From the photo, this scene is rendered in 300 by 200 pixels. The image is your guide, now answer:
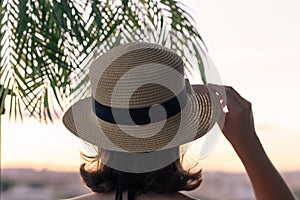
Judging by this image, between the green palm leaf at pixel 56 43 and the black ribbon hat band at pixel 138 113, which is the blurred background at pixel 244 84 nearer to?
the green palm leaf at pixel 56 43

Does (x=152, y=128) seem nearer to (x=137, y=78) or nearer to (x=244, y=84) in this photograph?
(x=137, y=78)

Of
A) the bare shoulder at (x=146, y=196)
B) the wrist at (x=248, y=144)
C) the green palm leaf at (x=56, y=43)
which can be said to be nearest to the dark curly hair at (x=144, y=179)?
the bare shoulder at (x=146, y=196)

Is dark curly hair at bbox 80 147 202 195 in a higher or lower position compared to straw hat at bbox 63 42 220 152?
lower

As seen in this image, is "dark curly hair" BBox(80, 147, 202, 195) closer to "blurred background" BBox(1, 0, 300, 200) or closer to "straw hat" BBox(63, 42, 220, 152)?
"straw hat" BBox(63, 42, 220, 152)

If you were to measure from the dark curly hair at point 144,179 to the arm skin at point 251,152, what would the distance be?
0.39ft

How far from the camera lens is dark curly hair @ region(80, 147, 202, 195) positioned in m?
1.35

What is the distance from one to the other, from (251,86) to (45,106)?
134 centimetres

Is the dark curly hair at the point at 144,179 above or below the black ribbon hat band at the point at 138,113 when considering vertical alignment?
below

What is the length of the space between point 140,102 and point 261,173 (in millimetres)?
274

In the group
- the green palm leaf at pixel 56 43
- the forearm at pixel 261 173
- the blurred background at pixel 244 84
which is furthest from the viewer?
the blurred background at pixel 244 84

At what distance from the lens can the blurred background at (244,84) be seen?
2.33 meters

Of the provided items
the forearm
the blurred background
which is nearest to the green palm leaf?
the blurred background

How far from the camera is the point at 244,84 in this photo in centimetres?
292

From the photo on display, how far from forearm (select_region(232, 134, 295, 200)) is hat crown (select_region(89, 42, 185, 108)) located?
190 mm
